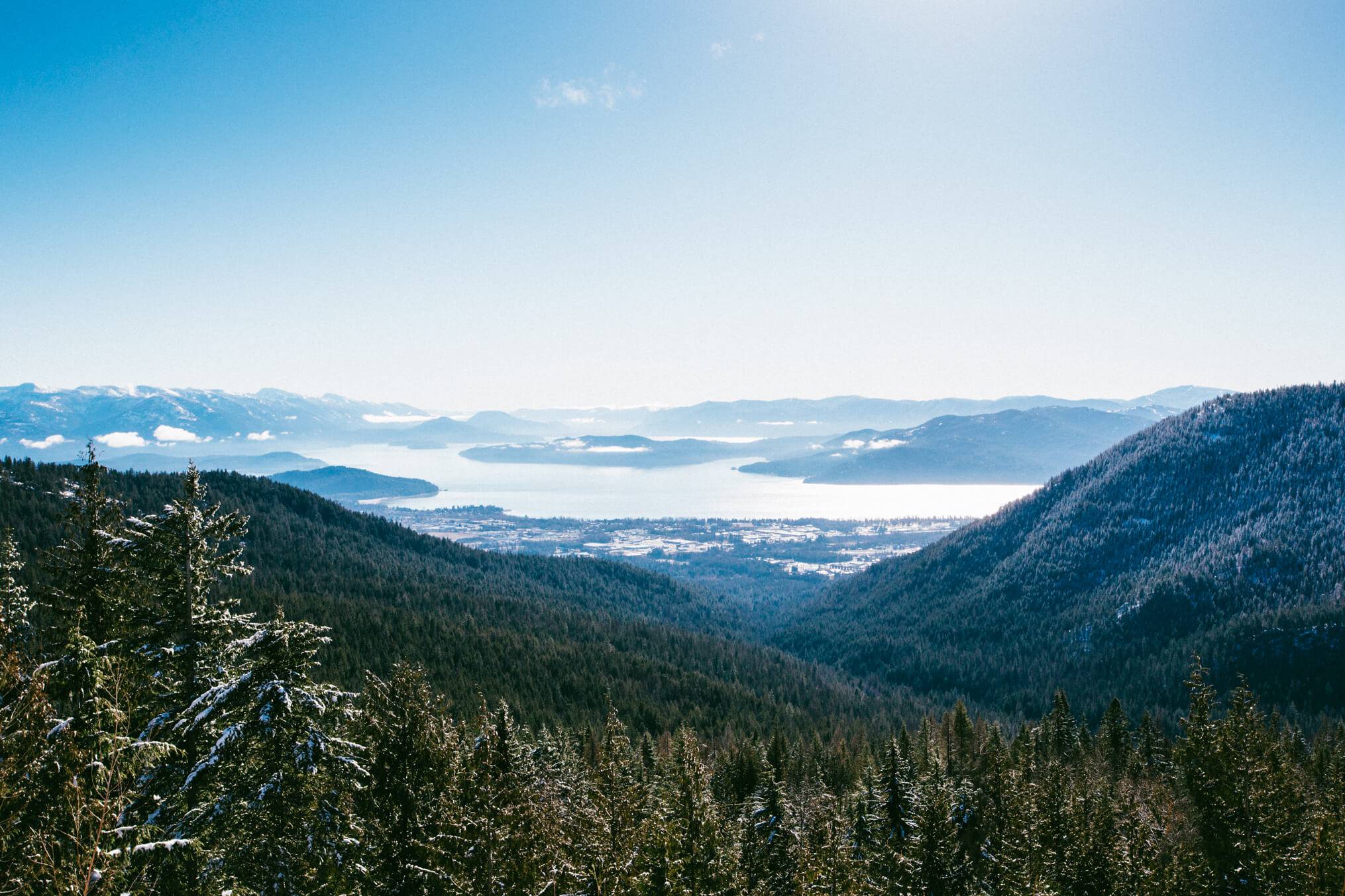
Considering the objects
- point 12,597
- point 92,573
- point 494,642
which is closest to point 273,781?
point 92,573

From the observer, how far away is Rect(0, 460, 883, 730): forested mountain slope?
11638cm

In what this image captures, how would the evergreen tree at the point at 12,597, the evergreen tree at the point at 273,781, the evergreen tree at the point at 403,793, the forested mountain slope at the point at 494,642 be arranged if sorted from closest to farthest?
1. the evergreen tree at the point at 273,781
2. the evergreen tree at the point at 403,793
3. the evergreen tree at the point at 12,597
4. the forested mountain slope at the point at 494,642

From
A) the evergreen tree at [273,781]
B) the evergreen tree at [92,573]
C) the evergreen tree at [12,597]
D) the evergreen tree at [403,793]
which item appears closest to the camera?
the evergreen tree at [273,781]

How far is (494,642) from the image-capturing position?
5157 inches

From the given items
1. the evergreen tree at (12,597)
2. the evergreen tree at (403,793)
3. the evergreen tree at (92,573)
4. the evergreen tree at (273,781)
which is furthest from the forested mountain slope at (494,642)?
the evergreen tree at (273,781)

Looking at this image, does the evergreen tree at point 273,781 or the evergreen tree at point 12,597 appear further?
the evergreen tree at point 12,597

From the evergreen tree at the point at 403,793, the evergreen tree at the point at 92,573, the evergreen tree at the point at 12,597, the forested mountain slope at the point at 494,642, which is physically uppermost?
the evergreen tree at the point at 92,573

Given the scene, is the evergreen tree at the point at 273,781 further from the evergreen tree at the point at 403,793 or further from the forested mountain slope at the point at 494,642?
the forested mountain slope at the point at 494,642

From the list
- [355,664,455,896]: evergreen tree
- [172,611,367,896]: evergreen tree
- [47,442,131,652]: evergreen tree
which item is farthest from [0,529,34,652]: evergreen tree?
→ [355,664,455,896]: evergreen tree

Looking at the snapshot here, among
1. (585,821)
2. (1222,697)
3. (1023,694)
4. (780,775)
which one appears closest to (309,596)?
(780,775)

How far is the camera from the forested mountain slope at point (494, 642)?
382ft

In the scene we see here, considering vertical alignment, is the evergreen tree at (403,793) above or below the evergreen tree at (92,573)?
below

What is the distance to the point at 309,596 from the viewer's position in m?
135

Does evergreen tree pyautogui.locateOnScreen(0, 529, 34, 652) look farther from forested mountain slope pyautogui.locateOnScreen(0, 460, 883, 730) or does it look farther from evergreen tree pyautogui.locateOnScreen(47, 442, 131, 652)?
forested mountain slope pyautogui.locateOnScreen(0, 460, 883, 730)
